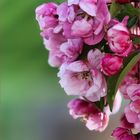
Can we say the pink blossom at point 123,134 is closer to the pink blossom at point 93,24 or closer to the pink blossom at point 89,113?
→ the pink blossom at point 89,113

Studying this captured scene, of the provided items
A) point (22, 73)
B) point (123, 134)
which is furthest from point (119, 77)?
point (22, 73)

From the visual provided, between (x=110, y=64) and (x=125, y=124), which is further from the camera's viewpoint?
(x=125, y=124)

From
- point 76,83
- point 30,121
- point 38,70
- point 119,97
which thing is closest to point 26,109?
point 30,121

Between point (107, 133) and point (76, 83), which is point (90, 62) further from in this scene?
point (107, 133)

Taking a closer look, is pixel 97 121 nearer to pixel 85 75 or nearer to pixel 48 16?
pixel 85 75

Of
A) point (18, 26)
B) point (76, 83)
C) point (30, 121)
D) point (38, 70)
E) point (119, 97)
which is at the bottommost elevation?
point (30, 121)

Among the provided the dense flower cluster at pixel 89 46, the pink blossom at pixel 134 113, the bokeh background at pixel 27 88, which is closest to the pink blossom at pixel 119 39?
the dense flower cluster at pixel 89 46
